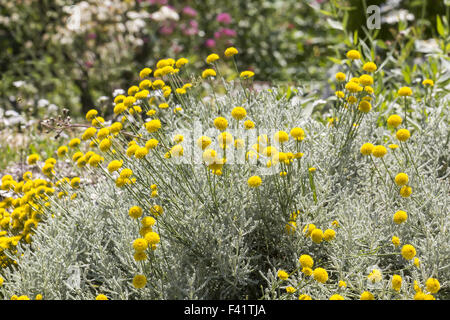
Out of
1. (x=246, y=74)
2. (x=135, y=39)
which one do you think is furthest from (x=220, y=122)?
(x=135, y=39)

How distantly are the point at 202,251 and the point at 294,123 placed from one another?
32.8 inches

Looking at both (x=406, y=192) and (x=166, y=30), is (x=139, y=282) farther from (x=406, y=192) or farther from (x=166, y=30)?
(x=166, y=30)

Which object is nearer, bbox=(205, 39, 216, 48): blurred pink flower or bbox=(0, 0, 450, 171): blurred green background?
bbox=(0, 0, 450, 171): blurred green background

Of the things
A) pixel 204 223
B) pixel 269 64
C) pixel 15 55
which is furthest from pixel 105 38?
pixel 204 223

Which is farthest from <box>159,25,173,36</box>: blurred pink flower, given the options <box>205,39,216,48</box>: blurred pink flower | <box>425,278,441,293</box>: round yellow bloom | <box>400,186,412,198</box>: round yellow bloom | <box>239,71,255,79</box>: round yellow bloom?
<box>425,278,441,293</box>: round yellow bloom

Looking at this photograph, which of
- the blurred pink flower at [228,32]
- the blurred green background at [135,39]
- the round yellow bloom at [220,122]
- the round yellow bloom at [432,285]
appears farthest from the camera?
the blurred pink flower at [228,32]

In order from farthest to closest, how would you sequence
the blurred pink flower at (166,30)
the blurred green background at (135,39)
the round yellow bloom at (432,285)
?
the blurred pink flower at (166,30) < the blurred green background at (135,39) < the round yellow bloom at (432,285)

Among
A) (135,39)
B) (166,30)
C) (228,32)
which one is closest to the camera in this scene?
(135,39)

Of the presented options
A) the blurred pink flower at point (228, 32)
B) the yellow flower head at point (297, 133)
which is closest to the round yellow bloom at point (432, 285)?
the yellow flower head at point (297, 133)

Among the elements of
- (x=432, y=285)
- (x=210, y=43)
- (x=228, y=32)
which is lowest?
(x=432, y=285)

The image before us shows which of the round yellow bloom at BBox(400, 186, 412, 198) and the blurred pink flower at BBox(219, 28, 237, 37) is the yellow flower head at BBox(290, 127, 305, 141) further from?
the blurred pink flower at BBox(219, 28, 237, 37)

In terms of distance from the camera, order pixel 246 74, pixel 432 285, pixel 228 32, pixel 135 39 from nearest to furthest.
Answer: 1. pixel 432 285
2. pixel 246 74
3. pixel 135 39
4. pixel 228 32

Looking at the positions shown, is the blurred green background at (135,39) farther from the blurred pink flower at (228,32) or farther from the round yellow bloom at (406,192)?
the round yellow bloom at (406,192)
